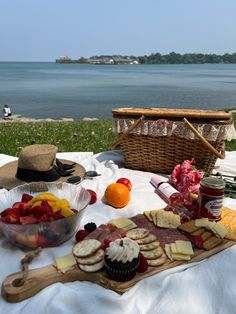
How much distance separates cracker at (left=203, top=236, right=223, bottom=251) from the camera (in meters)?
1.92

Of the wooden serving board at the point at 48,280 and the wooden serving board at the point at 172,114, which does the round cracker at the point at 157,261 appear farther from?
the wooden serving board at the point at 172,114

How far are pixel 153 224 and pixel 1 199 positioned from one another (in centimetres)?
101

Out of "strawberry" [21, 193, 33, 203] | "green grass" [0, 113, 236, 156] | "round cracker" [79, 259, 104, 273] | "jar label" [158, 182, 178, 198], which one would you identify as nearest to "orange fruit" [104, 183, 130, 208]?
"jar label" [158, 182, 178, 198]

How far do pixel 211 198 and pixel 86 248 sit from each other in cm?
81

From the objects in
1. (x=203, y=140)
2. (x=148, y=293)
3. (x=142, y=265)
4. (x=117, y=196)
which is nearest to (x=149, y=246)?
(x=142, y=265)

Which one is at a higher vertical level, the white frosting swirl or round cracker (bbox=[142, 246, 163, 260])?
the white frosting swirl

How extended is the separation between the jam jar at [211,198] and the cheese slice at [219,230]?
0.10 metres

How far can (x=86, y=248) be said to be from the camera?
1.75 metres

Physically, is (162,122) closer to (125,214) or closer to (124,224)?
(125,214)

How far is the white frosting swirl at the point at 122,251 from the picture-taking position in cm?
159

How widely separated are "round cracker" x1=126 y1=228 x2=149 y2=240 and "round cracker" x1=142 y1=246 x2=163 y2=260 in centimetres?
10

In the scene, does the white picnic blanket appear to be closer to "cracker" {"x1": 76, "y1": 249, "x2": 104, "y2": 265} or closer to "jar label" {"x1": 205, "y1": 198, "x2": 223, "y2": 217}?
"cracker" {"x1": 76, "y1": 249, "x2": 104, "y2": 265}

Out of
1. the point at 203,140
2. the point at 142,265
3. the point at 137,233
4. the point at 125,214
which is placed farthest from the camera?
the point at 203,140

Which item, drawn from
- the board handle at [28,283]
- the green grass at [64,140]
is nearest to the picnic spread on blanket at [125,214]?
the board handle at [28,283]
